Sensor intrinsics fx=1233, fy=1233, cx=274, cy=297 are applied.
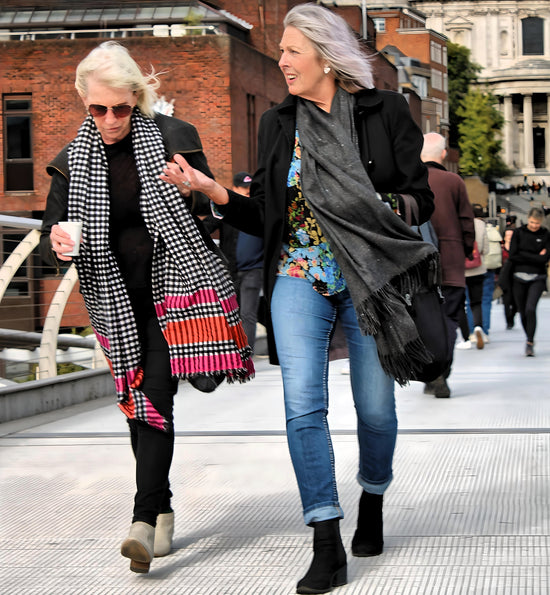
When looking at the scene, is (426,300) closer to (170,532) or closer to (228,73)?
(170,532)

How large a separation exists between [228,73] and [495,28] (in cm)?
10373

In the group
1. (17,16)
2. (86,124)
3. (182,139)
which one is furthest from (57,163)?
(17,16)

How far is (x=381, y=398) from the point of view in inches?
167

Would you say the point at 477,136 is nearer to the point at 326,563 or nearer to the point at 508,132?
the point at 508,132

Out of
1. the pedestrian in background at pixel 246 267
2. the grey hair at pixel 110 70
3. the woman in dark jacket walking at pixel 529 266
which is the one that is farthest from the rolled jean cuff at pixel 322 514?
the woman in dark jacket walking at pixel 529 266

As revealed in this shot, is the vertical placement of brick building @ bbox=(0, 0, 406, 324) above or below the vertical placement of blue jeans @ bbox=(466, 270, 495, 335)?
above

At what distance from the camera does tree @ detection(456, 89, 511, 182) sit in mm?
87312

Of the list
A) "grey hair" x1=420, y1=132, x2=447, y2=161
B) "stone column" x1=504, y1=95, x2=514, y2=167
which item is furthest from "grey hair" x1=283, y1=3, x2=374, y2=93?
"stone column" x1=504, y1=95, x2=514, y2=167

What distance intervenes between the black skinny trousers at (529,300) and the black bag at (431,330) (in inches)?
366

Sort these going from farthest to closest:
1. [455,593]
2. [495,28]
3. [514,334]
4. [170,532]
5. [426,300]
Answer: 1. [495,28]
2. [514,334]
3. [170,532]
4. [426,300]
5. [455,593]

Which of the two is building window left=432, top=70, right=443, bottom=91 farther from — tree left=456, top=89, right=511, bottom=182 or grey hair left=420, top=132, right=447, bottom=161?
grey hair left=420, top=132, right=447, bottom=161

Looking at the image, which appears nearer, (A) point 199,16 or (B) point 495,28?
(A) point 199,16

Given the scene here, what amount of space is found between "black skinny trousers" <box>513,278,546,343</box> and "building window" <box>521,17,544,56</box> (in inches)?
5003

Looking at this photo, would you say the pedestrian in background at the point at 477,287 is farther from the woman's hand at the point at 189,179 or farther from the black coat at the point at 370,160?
the woman's hand at the point at 189,179
